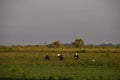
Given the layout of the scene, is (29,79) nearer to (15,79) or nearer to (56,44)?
(15,79)

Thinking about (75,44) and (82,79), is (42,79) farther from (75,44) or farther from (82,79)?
(75,44)

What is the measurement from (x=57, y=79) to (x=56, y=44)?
2895 inches

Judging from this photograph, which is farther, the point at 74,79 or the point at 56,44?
the point at 56,44

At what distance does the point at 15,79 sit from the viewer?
20453 mm

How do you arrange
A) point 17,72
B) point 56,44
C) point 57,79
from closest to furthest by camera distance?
point 57,79, point 17,72, point 56,44

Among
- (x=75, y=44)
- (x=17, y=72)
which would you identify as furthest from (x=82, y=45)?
(x=17, y=72)

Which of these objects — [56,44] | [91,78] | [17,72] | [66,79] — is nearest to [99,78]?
[91,78]

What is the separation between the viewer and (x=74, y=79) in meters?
20.3

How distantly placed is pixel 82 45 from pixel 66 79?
78763mm

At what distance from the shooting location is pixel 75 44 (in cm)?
9625

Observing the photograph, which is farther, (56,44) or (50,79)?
(56,44)

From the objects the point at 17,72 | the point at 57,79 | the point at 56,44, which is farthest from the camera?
the point at 56,44

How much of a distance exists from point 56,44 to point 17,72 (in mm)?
68098

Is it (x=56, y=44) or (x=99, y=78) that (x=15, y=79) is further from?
(x=56, y=44)
